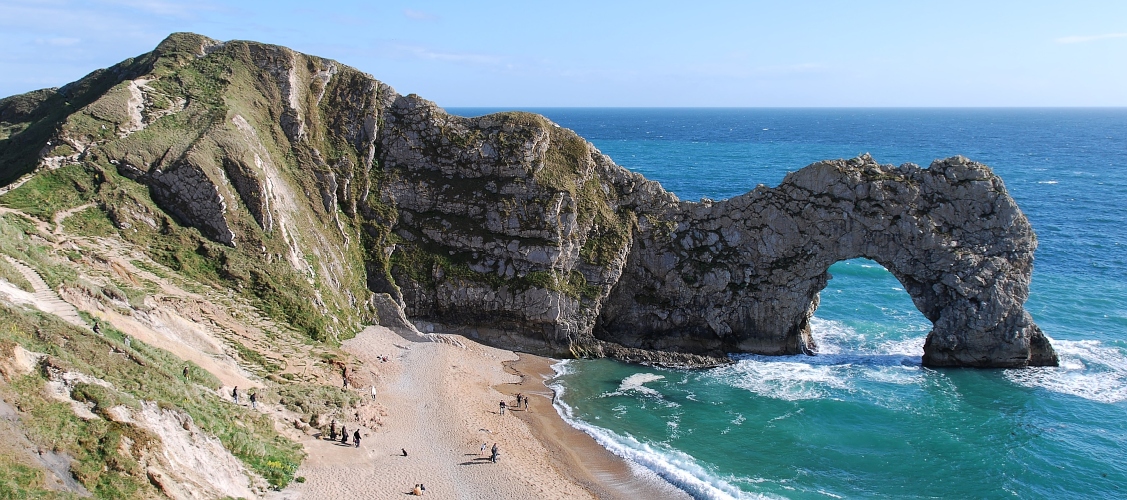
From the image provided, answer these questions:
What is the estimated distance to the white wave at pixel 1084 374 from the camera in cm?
4622

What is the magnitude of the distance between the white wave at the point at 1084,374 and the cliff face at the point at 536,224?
1.48 m

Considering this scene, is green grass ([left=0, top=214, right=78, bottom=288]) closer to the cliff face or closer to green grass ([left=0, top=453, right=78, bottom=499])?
the cliff face

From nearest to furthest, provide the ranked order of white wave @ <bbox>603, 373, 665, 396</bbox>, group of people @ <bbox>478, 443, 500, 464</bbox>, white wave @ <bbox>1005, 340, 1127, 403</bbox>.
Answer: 1. group of people @ <bbox>478, 443, 500, 464</bbox>
2. white wave @ <bbox>1005, 340, 1127, 403</bbox>
3. white wave @ <bbox>603, 373, 665, 396</bbox>

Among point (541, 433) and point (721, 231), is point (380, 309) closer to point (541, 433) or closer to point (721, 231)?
point (541, 433)

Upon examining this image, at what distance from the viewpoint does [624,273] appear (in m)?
55.5

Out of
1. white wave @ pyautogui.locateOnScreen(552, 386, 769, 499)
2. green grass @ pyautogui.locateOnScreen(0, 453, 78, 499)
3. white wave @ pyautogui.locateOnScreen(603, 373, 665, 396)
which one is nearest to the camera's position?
green grass @ pyautogui.locateOnScreen(0, 453, 78, 499)

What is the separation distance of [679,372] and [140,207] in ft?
122

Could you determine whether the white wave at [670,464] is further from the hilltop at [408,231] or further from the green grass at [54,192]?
the green grass at [54,192]

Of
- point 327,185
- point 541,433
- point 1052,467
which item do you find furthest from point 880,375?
point 327,185

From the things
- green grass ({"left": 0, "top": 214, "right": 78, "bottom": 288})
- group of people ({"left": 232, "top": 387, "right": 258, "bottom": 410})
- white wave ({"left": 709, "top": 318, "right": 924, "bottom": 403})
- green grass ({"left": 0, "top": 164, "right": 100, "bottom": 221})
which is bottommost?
white wave ({"left": 709, "top": 318, "right": 924, "bottom": 403})

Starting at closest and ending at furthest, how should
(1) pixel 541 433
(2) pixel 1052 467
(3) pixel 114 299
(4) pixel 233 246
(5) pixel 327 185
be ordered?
(3) pixel 114 299 → (2) pixel 1052 467 → (1) pixel 541 433 → (4) pixel 233 246 → (5) pixel 327 185

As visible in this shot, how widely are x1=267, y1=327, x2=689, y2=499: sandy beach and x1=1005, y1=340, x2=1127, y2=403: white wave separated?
3060 centimetres

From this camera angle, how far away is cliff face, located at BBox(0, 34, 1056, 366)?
50.0m

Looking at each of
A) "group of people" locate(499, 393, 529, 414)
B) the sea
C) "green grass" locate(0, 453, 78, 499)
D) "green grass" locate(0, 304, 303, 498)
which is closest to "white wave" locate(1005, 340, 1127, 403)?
the sea
